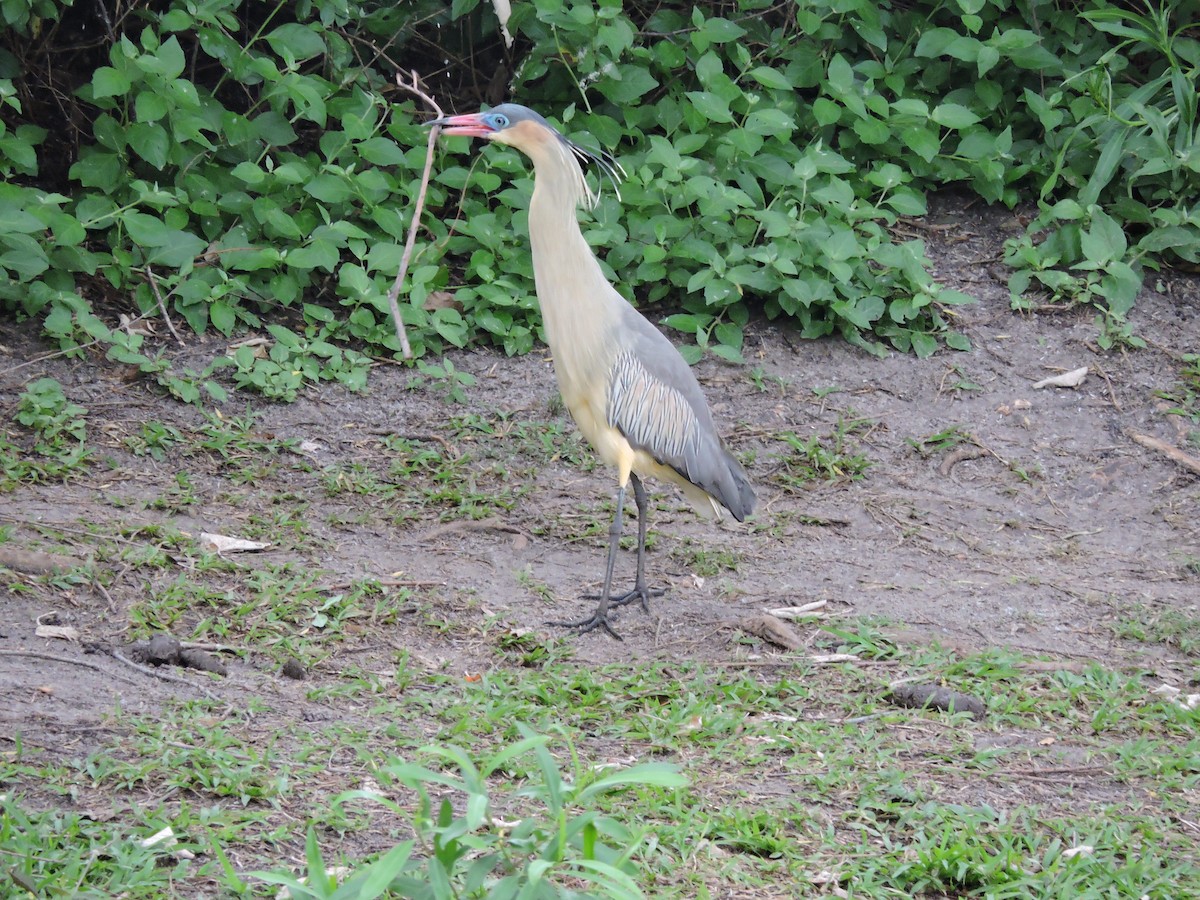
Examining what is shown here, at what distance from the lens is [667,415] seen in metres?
5.06

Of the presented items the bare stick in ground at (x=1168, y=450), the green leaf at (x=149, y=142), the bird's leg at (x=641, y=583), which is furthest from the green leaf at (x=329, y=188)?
the bare stick in ground at (x=1168, y=450)

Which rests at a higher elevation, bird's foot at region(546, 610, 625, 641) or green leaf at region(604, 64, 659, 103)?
green leaf at region(604, 64, 659, 103)

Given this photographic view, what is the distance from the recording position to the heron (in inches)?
191

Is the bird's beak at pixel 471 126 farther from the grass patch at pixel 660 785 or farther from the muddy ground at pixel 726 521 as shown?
the grass patch at pixel 660 785

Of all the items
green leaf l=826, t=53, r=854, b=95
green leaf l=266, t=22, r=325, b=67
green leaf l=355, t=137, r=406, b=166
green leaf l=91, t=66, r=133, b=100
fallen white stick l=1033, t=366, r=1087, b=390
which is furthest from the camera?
green leaf l=826, t=53, r=854, b=95

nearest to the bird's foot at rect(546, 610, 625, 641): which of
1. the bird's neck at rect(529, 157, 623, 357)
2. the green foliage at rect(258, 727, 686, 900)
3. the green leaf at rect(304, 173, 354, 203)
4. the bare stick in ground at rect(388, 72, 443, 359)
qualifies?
the bird's neck at rect(529, 157, 623, 357)

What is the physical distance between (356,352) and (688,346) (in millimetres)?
1716

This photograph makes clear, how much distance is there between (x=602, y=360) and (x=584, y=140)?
7.64 ft

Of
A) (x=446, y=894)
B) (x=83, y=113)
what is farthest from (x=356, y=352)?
(x=446, y=894)

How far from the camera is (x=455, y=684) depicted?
406 centimetres

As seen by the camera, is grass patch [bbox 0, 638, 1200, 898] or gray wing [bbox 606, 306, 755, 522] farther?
gray wing [bbox 606, 306, 755, 522]

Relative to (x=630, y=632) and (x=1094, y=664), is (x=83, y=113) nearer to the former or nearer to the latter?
(x=630, y=632)

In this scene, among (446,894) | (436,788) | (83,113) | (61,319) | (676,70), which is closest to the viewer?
(446,894)

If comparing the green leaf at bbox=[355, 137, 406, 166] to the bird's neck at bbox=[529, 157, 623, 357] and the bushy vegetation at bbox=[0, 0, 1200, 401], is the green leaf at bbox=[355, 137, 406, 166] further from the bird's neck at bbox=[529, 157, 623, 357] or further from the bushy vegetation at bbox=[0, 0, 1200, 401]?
the bird's neck at bbox=[529, 157, 623, 357]
